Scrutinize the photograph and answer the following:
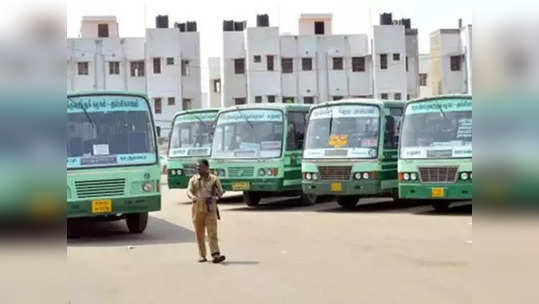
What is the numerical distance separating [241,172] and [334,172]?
2713 mm

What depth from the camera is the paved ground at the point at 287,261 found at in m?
8.54

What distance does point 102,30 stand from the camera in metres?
55.8

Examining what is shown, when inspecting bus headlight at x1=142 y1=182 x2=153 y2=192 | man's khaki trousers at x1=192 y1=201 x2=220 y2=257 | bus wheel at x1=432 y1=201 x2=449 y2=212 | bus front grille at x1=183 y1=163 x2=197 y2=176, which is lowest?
bus wheel at x1=432 y1=201 x2=449 y2=212

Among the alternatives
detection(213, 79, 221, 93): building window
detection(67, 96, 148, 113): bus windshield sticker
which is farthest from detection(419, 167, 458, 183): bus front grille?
detection(213, 79, 221, 93): building window

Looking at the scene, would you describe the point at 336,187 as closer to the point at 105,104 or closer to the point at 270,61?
the point at 105,104

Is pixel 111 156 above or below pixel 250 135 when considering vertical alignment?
below

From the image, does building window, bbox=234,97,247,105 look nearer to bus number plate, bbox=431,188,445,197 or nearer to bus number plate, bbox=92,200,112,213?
bus number plate, bbox=431,188,445,197

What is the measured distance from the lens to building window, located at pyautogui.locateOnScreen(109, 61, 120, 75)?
5416 cm

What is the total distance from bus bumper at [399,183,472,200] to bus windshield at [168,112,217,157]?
7.45m

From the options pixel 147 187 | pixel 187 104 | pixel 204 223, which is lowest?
pixel 204 223

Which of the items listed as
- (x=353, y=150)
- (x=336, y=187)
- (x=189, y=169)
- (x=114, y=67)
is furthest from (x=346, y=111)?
(x=114, y=67)

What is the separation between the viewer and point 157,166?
1365 centimetres

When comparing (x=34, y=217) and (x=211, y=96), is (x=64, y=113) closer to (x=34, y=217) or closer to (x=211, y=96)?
(x=34, y=217)

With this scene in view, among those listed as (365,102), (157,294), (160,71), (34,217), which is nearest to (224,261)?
(157,294)
